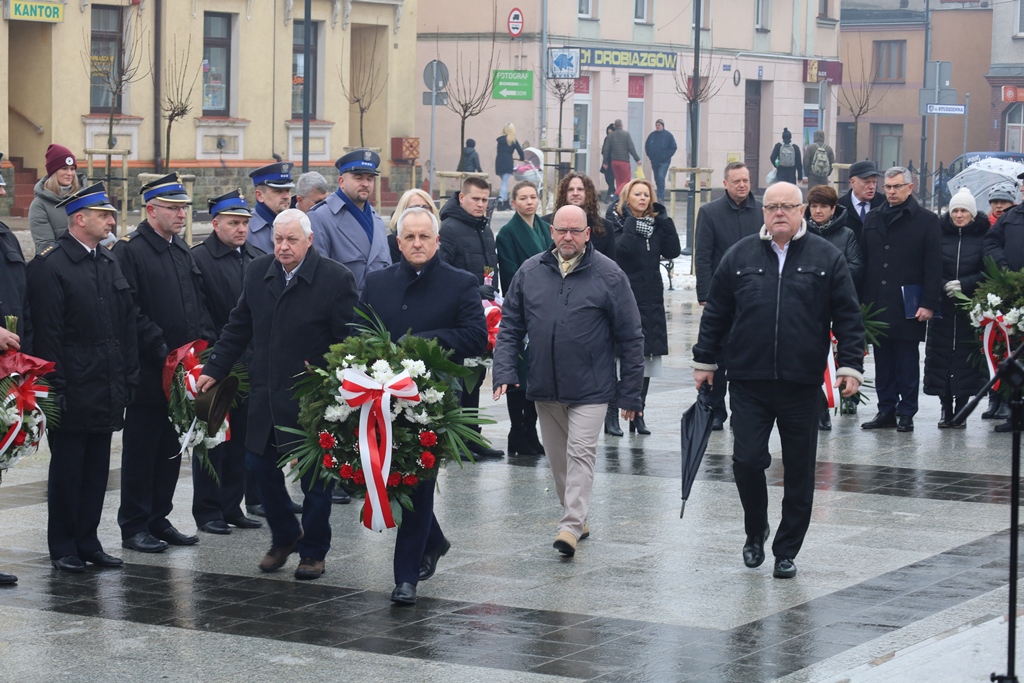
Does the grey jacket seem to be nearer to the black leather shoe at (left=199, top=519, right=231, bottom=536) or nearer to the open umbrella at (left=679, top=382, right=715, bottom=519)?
the open umbrella at (left=679, top=382, right=715, bottom=519)

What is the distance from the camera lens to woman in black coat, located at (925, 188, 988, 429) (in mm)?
13859

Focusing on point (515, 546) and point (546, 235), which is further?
point (546, 235)

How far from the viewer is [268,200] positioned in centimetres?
1077

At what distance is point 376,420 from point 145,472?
1.86 metres

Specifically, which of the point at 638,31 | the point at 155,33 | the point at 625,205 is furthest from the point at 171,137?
the point at 625,205

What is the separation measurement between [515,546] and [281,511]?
4.30 ft

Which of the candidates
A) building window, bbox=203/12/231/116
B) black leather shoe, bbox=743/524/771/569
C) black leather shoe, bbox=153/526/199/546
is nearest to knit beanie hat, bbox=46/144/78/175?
black leather shoe, bbox=153/526/199/546

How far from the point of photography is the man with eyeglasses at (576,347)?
9.20 m

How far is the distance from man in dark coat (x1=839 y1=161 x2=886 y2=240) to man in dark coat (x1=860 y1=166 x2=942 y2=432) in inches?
12.2

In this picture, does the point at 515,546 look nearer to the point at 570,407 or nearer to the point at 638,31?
the point at 570,407

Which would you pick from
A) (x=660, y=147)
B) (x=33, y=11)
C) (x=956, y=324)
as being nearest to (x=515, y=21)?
(x=660, y=147)

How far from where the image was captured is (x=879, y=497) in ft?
35.1

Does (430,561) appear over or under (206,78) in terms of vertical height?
under

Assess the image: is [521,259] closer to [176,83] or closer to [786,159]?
[176,83]
